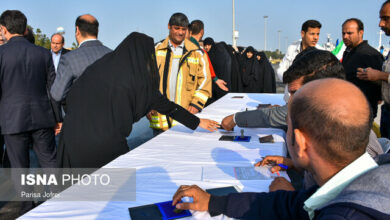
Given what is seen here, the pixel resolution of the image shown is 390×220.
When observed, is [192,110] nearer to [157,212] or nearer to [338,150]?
[157,212]

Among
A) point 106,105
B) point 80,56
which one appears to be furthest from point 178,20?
point 106,105

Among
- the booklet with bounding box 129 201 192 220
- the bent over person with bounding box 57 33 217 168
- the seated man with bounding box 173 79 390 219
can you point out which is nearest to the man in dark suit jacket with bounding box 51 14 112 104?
the bent over person with bounding box 57 33 217 168

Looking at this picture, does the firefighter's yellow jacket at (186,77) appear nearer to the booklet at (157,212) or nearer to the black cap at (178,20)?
the black cap at (178,20)

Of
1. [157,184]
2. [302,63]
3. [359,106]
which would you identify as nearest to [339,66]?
[302,63]

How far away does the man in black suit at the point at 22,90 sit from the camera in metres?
2.82

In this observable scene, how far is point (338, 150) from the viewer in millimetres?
828

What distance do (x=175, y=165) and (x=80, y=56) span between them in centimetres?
121

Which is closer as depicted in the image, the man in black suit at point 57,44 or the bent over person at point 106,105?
the bent over person at point 106,105

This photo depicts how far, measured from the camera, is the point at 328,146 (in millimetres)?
832

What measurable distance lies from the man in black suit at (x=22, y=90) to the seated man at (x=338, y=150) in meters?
2.76

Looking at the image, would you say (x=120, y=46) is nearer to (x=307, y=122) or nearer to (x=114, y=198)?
(x=114, y=198)

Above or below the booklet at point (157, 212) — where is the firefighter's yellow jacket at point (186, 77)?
above

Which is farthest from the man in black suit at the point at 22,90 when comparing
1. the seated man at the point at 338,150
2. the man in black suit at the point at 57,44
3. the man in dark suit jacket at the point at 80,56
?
the seated man at the point at 338,150

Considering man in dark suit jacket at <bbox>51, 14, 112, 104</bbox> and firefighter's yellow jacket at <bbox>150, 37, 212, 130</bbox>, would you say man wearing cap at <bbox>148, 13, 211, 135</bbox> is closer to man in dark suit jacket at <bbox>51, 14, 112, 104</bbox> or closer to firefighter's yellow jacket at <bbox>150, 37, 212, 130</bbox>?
firefighter's yellow jacket at <bbox>150, 37, 212, 130</bbox>
